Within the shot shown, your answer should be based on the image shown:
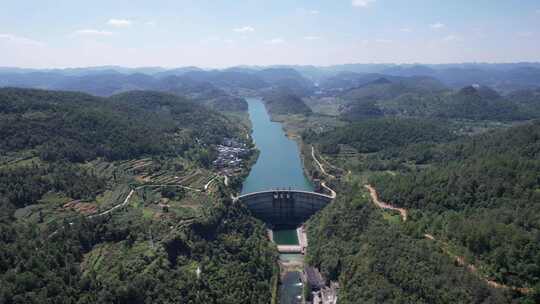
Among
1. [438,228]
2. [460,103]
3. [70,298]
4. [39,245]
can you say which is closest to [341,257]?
[438,228]

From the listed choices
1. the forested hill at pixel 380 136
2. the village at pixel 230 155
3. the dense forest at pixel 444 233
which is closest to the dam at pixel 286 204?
the dense forest at pixel 444 233

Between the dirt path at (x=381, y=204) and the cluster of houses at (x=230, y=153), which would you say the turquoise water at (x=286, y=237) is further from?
the cluster of houses at (x=230, y=153)

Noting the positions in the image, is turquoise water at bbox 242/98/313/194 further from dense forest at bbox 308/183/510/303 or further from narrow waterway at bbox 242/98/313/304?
dense forest at bbox 308/183/510/303

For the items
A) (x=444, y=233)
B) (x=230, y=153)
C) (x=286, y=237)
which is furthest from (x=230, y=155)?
(x=444, y=233)

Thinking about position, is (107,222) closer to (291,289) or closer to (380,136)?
(291,289)

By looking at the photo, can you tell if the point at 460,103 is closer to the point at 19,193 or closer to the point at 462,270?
the point at 462,270
